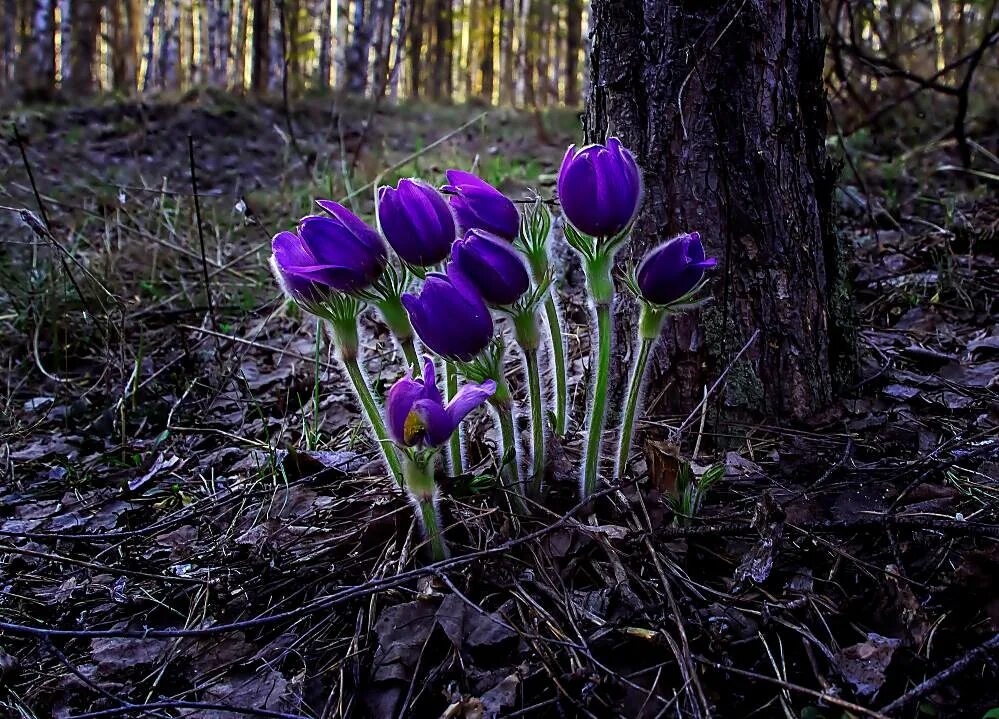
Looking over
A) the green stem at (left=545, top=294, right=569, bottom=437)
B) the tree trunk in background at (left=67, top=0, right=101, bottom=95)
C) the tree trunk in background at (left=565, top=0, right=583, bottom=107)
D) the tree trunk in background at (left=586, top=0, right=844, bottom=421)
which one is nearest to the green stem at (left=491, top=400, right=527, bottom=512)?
the green stem at (left=545, top=294, right=569, bottom=437)

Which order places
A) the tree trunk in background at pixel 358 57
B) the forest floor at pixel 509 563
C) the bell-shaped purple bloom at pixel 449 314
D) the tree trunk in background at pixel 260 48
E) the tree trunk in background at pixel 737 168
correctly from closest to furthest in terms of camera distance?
the forest floor at pixel 509 563 < the bell-shaped purple bloom at pixel 449 314 < the tree trunk in background at pixel 737 168 < the tree trunk in background at pixel 260 48 < the tree trunk in background at pixel 358 57

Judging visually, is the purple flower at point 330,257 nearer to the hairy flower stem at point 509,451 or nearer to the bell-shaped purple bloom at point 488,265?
A: the bell-shaped purple bloom at point 488,265

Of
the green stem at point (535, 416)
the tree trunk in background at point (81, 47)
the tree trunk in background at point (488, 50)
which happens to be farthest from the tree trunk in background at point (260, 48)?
the green stem at point (535, 416)

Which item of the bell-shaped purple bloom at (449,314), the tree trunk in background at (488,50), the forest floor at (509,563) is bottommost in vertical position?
the forest floor at (509,563)

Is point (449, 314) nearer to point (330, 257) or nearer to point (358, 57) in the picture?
point (330, 257)

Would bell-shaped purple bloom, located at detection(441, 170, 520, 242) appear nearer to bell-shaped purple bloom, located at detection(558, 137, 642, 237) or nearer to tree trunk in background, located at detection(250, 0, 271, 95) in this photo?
bell-shaped purple bloom, located at detection(558, 137, 642, 237)

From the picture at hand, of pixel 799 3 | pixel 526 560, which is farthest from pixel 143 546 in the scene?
pixel 799 3

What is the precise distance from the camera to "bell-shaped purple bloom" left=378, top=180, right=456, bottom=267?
1.32 m

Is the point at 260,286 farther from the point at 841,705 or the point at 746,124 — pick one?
the point at 841,705

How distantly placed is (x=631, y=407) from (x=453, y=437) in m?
0.34

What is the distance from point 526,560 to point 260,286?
208 cm

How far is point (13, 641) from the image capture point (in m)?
1.41

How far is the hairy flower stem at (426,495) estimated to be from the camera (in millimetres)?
1258

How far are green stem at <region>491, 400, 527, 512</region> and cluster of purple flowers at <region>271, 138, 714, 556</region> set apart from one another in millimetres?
52
